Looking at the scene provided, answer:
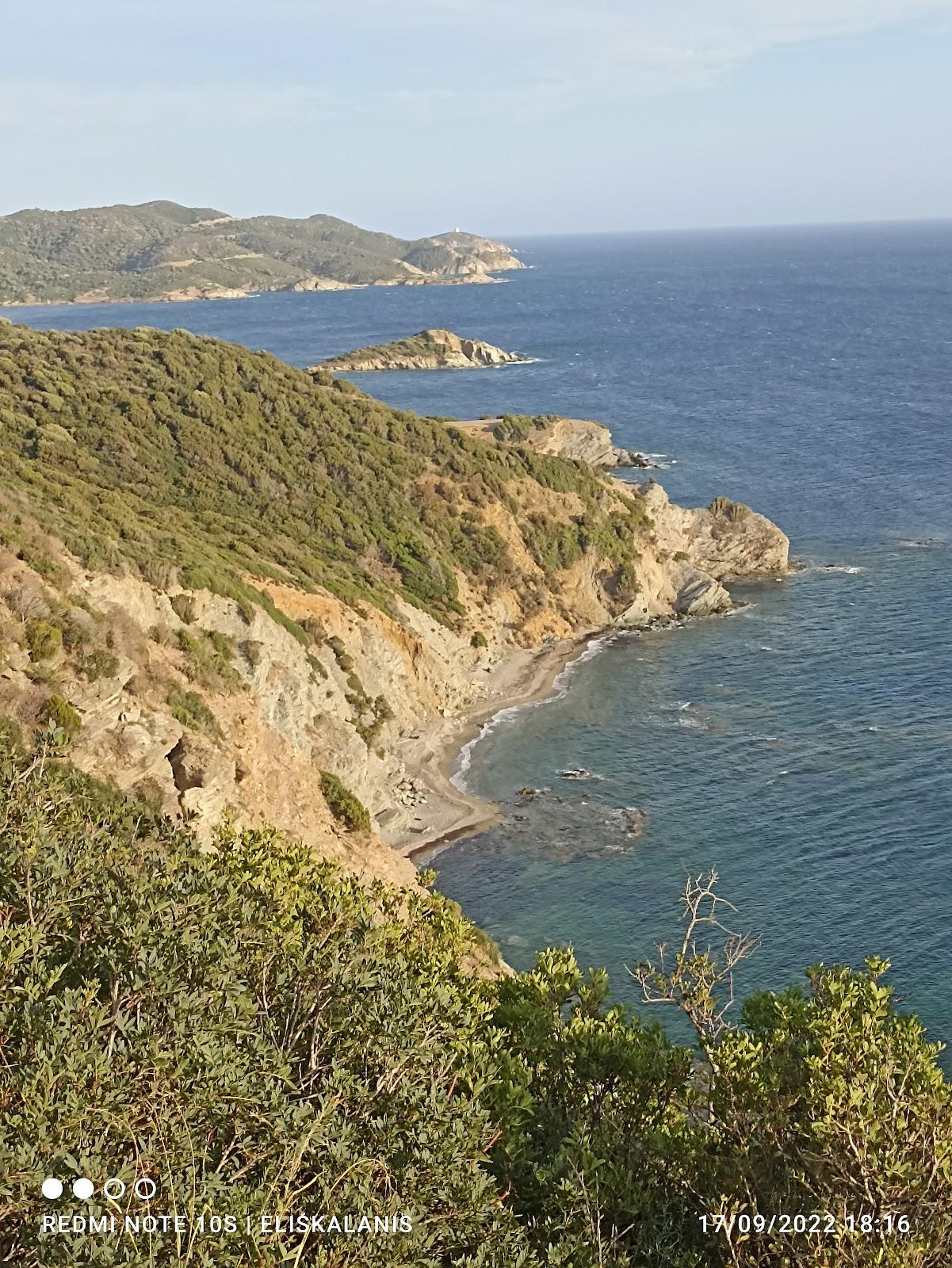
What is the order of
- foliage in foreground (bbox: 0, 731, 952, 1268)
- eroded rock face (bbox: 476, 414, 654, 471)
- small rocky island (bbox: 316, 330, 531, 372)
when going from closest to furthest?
foliage in foreground (bbox: 0, 731, 952, 1268) → eroded rock face (bbox: 476, 414, 654, 471) → small rocky island (bbox: 316, 330, 531, 372)

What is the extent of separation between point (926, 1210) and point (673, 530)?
67.8 metres

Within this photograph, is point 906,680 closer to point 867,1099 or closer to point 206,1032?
point 867,1099

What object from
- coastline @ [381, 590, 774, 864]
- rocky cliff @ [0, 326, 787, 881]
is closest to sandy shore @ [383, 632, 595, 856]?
coastline @ [381, 590, 774, 864]

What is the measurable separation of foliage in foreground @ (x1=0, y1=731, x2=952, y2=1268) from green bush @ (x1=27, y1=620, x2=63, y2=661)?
12.0m

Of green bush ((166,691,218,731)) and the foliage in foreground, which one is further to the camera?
green bush ((166,691,218,731))

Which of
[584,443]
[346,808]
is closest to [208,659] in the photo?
[346,808]

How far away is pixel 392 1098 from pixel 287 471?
58906 millimetres

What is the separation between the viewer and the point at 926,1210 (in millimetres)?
12695

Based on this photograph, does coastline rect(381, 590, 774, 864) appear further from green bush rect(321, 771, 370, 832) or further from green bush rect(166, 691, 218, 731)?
green bush rect(166, 691, 218, 731)

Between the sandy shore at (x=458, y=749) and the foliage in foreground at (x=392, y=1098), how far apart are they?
2675 centimetres

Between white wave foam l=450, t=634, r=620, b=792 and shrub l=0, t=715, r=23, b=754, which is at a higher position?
shrub l=0, t=715, r=23, b=754

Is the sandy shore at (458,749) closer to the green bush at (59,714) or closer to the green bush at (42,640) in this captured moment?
the green bush at (59,714)

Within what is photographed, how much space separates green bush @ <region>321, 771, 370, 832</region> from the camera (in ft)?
125

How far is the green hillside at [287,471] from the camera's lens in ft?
195
